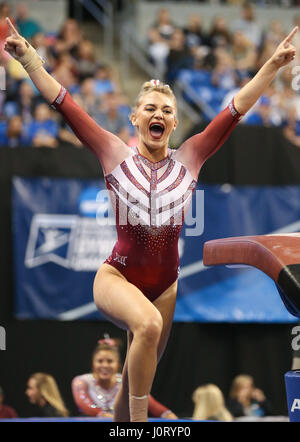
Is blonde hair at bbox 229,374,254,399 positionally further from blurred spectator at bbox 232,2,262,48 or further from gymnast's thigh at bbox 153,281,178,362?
blurred spectator at bbox 232,2,262,48

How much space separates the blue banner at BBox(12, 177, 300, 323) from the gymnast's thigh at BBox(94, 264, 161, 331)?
340cm

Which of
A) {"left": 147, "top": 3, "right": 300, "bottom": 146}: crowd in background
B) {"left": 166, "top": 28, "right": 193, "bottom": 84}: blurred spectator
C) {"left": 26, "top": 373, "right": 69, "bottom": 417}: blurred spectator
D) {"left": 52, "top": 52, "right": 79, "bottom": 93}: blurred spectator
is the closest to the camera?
{"left": 26, "top": 373, "right": 69, "bottom": 417}: blurred spectator

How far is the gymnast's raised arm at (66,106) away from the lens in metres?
3.56

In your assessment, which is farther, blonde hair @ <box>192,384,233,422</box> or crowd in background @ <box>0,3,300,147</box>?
crowd in background @ <box>0,3,300,147</box>

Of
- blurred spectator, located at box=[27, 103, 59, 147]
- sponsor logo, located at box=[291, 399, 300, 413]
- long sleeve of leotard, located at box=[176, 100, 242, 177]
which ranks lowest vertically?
sponsor logo, located at box=[291, 399, 300, 413]

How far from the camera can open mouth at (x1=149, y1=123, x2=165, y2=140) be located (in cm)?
363

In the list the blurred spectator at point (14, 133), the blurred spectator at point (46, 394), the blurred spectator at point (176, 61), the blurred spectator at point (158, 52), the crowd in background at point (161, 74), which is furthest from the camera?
the blurred spectator at point (158, 52)

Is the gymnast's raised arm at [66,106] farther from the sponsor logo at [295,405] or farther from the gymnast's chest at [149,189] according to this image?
the sponsor logo at [295,405]

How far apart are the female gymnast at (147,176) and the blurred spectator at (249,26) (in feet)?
25.6

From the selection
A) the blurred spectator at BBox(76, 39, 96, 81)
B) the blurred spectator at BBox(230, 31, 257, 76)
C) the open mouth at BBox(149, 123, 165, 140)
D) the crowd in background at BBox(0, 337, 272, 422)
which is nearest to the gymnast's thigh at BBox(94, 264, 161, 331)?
the open mouth at BBox(149, 123, 165, 140)

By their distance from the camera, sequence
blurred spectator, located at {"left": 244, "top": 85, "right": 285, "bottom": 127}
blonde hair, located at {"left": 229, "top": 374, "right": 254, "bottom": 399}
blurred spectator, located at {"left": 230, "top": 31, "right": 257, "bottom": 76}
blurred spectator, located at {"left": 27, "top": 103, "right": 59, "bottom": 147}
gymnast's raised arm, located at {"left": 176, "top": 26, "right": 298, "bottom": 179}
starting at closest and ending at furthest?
gymnast's raised arm, located at {"left": 176, "top": 26, "right": 298, "bottom": 179} < blonde hair, located at {"left": 229, "top": 374, "right": 254, "bottom": 399} < blurred spectator, located at {"left": 27, "top": 103, "right": 59, "bottom": 147} < blurred spectator, located at {"left": 244, "top": 85, "right": 285, "bottom": 127} < blurred spectator, located at {"left": 230, "top": 31, "right": 257, "bottom": 76}

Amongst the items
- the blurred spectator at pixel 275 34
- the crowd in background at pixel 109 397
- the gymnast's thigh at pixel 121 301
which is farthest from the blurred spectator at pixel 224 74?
the gymnast's thigh at pixel 121 301

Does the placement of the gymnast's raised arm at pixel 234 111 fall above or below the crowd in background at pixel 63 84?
below
